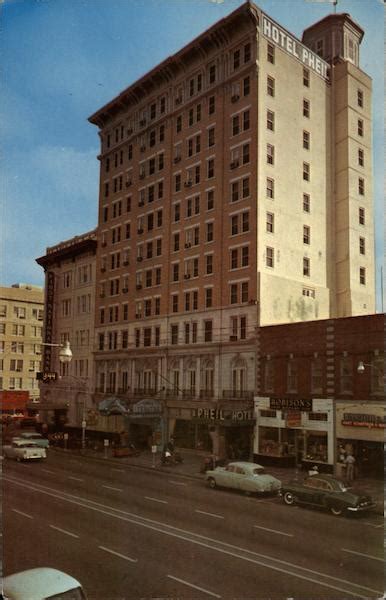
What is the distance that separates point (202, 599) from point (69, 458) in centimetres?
3072

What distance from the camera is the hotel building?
44438 mm

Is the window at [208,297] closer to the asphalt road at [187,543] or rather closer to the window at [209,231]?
the window at [209,231]

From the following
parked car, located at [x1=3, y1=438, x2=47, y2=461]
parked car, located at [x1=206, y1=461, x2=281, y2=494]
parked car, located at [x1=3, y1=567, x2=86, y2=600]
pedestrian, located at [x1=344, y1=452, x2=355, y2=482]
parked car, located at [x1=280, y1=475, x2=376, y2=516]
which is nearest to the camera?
parked car, located at [x1=3, y1=567, x2=86, y2=600]

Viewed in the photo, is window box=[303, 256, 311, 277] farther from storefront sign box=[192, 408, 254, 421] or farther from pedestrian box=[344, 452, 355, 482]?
pedestrian box=[344, 452, 355, 482]

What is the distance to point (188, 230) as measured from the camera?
163 feet

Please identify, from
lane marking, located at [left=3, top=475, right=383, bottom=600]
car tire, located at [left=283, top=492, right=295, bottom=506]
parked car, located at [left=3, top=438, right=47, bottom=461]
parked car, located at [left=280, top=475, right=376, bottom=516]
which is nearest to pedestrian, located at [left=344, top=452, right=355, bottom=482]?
parked car, located at [left=280, top=475, right=376, bottom=516]

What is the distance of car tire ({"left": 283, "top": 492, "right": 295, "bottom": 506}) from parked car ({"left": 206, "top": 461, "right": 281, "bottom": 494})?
1.28 m

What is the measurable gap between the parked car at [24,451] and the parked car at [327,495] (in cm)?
1992

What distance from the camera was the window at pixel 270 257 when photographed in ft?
146

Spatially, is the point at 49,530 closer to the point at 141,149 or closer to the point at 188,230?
the point at 188,230

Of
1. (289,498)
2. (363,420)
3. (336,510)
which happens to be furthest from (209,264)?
(336,510)

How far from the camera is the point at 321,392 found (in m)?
36.9

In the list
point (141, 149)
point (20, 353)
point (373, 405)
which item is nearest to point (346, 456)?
point (373, 405)

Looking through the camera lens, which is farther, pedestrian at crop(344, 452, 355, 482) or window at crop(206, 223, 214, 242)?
window at crop(206, 223, 214, 242)
